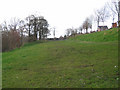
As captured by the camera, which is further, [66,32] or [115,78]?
[66,32]

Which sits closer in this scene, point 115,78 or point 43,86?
point 43,86

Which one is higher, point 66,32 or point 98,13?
point 98,13

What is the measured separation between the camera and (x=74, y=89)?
3398mm

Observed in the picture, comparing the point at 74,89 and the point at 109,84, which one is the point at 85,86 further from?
the point at 109,84

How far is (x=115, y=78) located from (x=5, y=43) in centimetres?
1635

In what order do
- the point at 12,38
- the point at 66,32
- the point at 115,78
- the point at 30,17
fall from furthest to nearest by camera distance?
the point at 66,32 < the point at 30,17 < the point at 12,38 < the point at 115,78

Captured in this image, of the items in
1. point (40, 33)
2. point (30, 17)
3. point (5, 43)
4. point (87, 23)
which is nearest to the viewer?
point (5, 43)

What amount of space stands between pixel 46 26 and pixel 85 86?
4490 centimetres

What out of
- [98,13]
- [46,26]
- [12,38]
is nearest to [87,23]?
[98,13]

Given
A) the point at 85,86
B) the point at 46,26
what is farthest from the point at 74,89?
the point at 46,26

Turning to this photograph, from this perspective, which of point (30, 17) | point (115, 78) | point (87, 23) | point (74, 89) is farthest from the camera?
point (87, 23)

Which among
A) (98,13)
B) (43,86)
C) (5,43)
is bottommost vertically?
(43,86)

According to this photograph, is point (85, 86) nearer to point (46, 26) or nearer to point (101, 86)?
point (101, 86)

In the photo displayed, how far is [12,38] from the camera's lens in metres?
18.7
